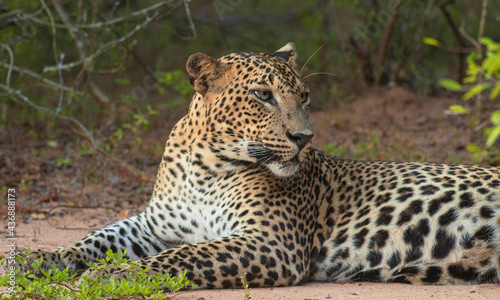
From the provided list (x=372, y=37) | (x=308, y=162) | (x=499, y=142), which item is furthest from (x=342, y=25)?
(x=308, y=162)

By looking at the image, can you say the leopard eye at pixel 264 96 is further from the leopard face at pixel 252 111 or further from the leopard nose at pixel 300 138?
the leopard nose at pixel 300 138

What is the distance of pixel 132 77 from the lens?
49.8 ft

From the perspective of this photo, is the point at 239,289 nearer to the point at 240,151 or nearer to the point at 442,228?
the point at 240,151

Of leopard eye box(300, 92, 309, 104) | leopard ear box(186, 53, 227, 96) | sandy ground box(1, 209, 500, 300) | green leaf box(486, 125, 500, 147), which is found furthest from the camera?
leopard eye box(300, 92, 309, 104)

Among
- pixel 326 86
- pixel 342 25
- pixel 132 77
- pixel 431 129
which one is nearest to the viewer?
pixel 431 129

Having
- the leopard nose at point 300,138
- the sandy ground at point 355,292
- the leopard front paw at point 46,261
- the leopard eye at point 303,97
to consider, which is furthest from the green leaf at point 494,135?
the leopard front paw at point 46,261

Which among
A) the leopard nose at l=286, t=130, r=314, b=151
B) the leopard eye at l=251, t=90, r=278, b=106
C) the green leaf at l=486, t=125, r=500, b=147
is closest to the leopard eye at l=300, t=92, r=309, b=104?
the leopard eye at l=251, t=90, r=278, b=106

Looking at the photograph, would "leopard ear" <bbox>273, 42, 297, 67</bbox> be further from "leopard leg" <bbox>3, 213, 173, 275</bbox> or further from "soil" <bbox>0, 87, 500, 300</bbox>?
"soil" <bbox>0, 87, 500, 300</bbox>

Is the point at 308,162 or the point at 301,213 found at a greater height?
the point at 308,162

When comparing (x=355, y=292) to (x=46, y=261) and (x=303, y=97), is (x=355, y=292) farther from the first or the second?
(x=46, y=261)

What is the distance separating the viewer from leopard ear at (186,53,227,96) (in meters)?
5.37

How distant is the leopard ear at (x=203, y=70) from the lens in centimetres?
537

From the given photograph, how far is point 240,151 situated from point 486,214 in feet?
7.01

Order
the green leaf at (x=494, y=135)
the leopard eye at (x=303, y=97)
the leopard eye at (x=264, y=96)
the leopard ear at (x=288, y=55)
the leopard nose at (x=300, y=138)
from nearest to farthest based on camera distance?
the green leaf at (x=494, y=135)
the leopard nose at (x=300, y=138)
the leopard eye at (x=264, y=96)
the leopard eye at (x=303, y=97)
the leopard ear at (x=288, y=55)
